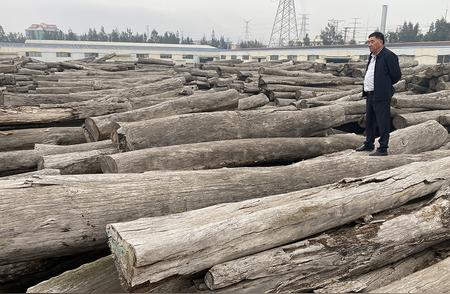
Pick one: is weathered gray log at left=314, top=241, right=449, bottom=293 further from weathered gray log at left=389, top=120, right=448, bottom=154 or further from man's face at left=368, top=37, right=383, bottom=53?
man's face at left=368, top=37, right=383, bottom=53

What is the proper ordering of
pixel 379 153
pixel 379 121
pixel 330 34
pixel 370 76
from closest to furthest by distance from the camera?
pixel 379 153
pixel 379 121
pixel 370 76
pixel 330 34

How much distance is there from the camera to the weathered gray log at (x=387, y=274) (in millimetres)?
3004

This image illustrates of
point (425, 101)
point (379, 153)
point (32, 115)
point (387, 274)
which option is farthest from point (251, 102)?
point (387, 274)

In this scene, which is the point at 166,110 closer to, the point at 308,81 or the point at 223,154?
the point at 223,154

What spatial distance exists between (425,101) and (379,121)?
4.08 m

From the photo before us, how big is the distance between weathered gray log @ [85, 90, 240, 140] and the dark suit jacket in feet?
8.43

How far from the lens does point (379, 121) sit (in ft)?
18.2

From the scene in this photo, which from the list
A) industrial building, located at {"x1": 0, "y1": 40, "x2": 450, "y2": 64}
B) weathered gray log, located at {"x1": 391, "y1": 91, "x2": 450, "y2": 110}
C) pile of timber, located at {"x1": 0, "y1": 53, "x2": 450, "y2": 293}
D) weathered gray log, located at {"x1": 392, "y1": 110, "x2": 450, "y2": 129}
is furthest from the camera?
industrial building, located at {"x1": 0, "y1": 40, "x2": 450, "y2": 64}

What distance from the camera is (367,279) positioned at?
125 inches

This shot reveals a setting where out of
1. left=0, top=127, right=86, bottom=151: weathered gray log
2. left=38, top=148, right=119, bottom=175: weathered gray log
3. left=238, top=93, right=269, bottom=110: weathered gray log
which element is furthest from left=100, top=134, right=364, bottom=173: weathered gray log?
left=238, top=93, right=269, bottom=110: weathered gray log

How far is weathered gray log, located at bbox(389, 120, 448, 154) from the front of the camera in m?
5.74

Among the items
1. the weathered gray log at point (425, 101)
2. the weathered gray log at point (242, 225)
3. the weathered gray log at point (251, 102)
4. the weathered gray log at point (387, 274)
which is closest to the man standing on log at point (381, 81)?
the weathered gray log at point (242, 225)

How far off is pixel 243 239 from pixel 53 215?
4.64ft

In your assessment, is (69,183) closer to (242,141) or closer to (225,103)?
(242,141)
